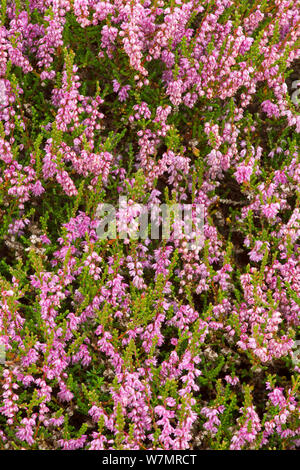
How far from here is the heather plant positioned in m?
3.93

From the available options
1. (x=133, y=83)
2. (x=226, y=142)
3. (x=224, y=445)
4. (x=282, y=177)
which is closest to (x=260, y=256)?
(x=282, y=177)

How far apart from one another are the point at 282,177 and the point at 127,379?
223 centimetres

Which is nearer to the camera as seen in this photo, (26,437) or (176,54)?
(26,437)

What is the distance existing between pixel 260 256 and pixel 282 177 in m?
0.77

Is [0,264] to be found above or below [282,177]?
below

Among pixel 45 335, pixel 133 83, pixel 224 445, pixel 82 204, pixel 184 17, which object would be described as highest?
pixel 184 17

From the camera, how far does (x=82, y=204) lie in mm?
4879

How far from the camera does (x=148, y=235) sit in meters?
4.80

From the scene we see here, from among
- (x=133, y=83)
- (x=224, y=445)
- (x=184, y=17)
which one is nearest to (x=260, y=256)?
(x=224, y=445)

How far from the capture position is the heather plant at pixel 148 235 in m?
3.93

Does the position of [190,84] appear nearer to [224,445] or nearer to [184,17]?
[184,17]

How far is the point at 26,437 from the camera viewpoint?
3.78 metres
